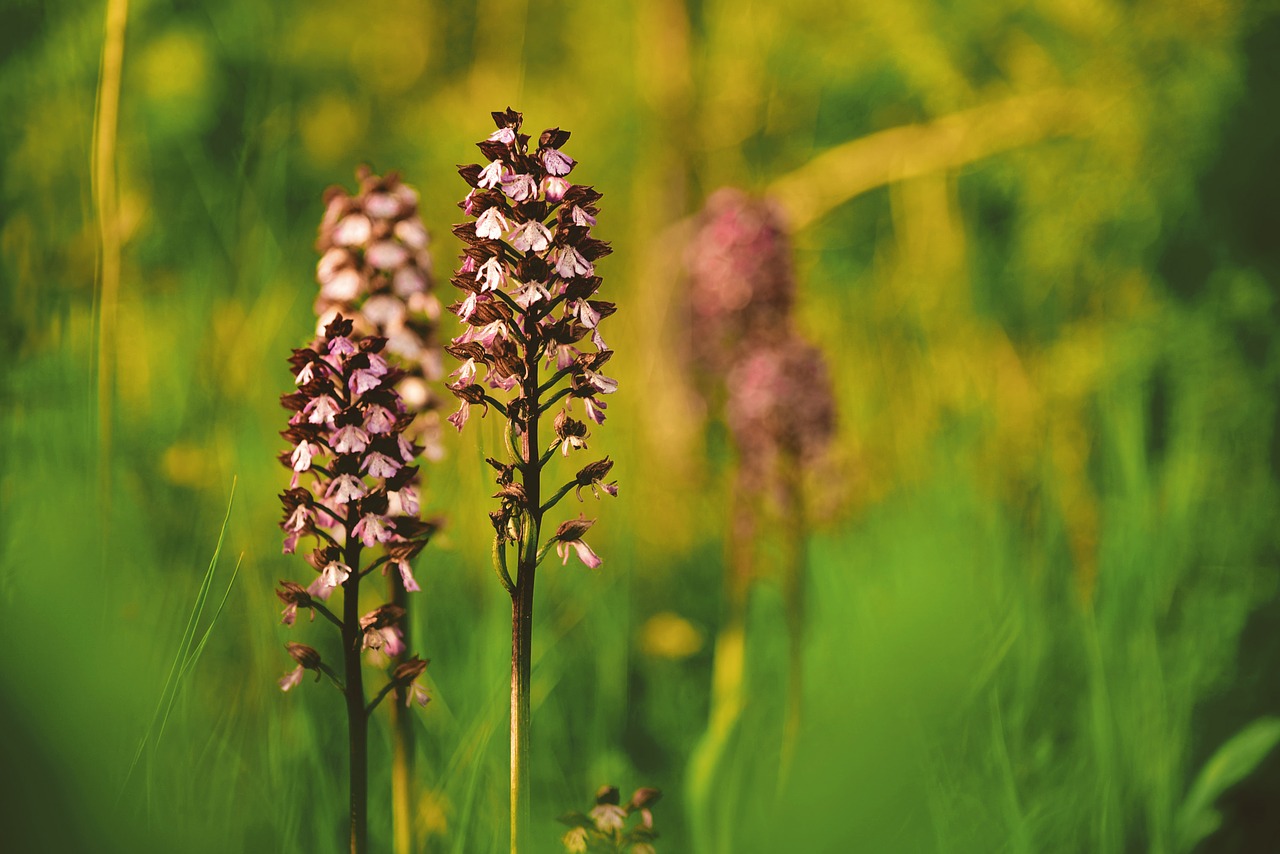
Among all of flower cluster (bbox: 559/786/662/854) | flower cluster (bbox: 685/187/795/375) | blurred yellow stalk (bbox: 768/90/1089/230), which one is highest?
blurred yellow stalk (bbox: 768/90/1089/230)

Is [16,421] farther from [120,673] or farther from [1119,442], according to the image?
[1119,442]

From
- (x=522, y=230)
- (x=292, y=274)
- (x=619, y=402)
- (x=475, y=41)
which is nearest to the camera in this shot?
(x=522, y=230)

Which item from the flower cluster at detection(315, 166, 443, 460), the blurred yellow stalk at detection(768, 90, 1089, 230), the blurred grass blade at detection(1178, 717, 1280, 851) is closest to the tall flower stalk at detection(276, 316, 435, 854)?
the flower cluster at detection(315, 166, 443, 460)

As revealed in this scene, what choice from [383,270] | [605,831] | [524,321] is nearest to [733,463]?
[383,270]

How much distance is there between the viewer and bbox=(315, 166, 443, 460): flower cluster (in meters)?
1.10

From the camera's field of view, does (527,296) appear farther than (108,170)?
No

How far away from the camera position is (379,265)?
42.8 inches

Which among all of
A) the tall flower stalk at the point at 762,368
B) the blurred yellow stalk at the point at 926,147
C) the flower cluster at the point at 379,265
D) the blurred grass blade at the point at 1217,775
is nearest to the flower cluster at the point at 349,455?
the flower cluster at the point at 379,265

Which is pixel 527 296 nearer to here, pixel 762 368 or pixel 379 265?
pixel 379 265

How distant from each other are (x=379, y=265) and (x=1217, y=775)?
53.8 inches

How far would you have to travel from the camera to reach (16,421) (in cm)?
119

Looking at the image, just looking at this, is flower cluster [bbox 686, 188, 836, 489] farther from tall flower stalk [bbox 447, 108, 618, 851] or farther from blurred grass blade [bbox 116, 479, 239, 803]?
blurred grass blade [bbox 116, 479, 239, 803]

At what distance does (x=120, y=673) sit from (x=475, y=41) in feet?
12.0

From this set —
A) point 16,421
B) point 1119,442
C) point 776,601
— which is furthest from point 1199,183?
point 16,421
